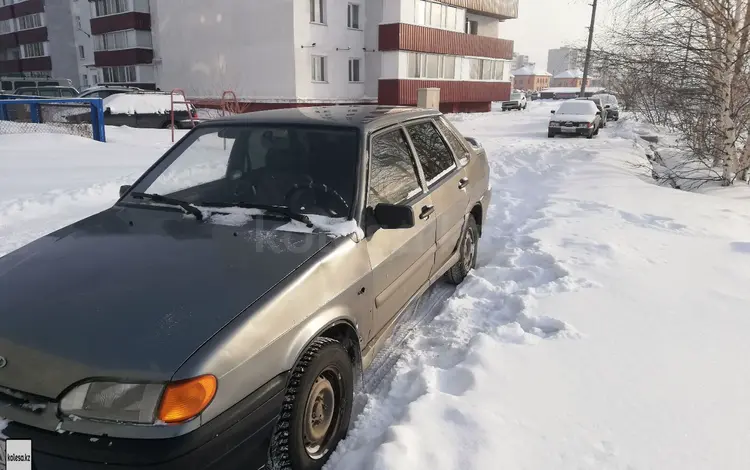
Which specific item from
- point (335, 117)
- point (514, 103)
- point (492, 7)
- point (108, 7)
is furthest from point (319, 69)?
point (335, 117)

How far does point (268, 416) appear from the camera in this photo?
1945 mm

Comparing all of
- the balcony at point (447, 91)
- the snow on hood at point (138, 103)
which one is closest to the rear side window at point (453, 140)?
the snow on hood at point (138, 103)

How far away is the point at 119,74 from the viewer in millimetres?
32188

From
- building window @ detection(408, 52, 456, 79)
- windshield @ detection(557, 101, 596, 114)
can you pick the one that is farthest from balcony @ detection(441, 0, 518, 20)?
windshield @ detection(557, 101, 596, 114)

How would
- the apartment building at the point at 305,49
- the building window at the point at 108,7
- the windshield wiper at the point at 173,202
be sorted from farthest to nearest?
1. the building window at the point at 108,7
2. the apartment building at the point at 305,49
3. the windshield wiper at the point at 173,202

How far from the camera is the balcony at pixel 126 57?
29953mm

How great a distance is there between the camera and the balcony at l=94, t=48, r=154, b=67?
98.3ft

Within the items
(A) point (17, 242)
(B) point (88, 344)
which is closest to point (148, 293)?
(B) point (88, 344)

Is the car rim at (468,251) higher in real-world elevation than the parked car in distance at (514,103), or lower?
lower

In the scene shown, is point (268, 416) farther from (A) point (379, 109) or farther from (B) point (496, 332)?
(A) point (379, 109)

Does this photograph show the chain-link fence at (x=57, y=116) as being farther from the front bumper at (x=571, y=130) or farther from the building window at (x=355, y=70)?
the building window at (x=355, y=70)

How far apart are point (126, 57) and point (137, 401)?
112ft

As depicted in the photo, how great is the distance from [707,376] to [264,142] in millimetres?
3021

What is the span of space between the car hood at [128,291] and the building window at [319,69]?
23166mm
